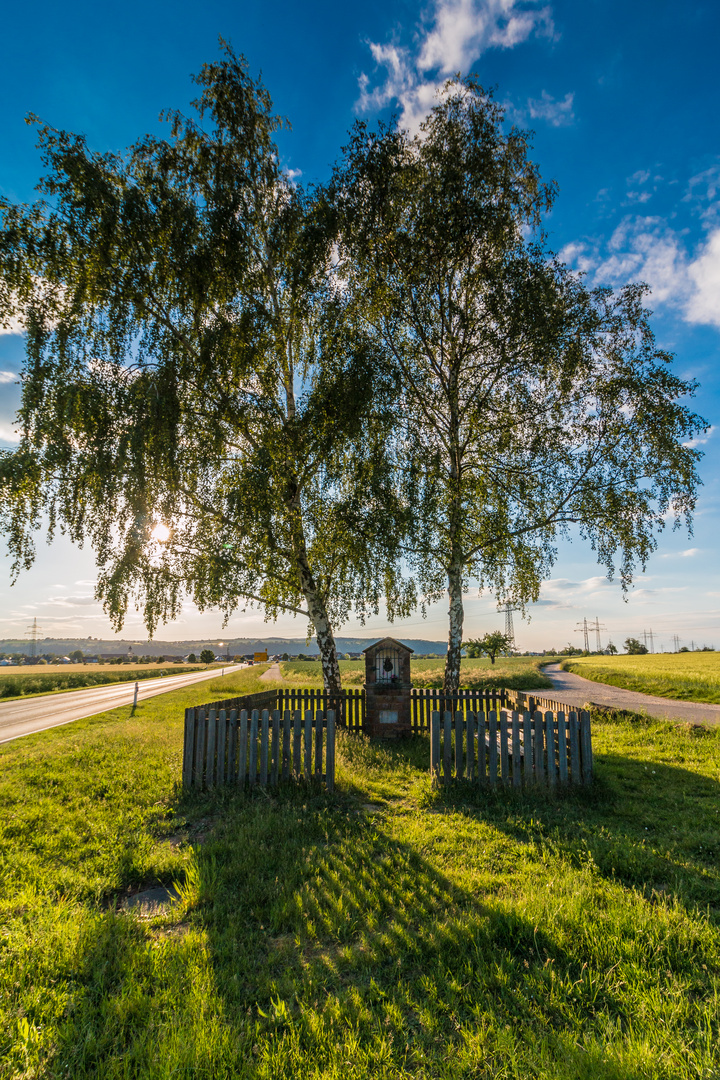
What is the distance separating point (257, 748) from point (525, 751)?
4631 millimetres

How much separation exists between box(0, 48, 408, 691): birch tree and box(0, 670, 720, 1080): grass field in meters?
5.79

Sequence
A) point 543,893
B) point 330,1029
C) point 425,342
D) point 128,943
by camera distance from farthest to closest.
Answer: point 425,342
point 543,893
point 128,943
point 330,1029

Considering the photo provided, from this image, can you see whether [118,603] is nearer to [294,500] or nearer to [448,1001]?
[294,500]

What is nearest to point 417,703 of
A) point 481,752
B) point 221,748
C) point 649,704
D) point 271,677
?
point 481,752

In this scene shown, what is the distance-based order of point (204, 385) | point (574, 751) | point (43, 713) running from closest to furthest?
1. point (574, 751)
2. point (204, 385)
3. point (43, 713)

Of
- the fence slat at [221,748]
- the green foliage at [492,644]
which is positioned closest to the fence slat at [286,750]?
the fence slat at [221,748]

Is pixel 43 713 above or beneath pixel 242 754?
beneath

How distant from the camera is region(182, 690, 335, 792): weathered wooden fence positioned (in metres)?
7.93

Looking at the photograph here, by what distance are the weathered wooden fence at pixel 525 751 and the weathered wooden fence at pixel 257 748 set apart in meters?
1.98

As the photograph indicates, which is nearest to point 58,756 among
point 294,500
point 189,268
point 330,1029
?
point 294,500

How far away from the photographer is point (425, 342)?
1360 centimetres

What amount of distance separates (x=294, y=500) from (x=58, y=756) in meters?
7.96

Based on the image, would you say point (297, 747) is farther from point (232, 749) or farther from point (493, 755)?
point (493, 755)

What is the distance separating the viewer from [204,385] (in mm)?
11102
